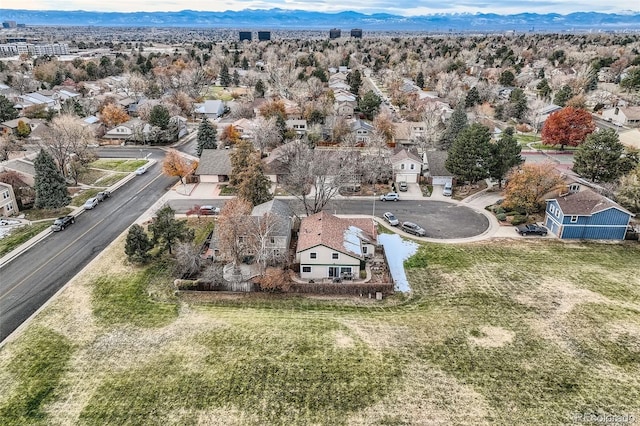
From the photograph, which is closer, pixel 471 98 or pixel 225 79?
pixel 471 98

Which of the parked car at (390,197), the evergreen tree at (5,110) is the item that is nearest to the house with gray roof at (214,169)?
the parked car at (390,197)

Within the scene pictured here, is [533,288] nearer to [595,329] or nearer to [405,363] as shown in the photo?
[595,329]

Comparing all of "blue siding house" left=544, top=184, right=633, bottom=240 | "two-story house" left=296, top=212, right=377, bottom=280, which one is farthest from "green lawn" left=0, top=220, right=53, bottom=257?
"blue siding house" left=544, top=184, right=633, bottom=240

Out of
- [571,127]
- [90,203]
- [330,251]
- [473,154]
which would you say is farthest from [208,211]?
[571,127]

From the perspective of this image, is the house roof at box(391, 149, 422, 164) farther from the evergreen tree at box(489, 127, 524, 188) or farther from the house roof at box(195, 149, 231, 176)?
the house roof at box(195, 149, 231, 176)

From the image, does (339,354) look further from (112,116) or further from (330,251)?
(112,116)

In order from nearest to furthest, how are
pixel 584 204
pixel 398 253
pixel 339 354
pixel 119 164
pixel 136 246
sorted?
pixel 339 354, pixel 136 246, pixel 398 253, pixel 584 204, pixel 119 164

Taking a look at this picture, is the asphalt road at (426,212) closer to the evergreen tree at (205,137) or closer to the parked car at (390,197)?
the parked car at (390,197)
